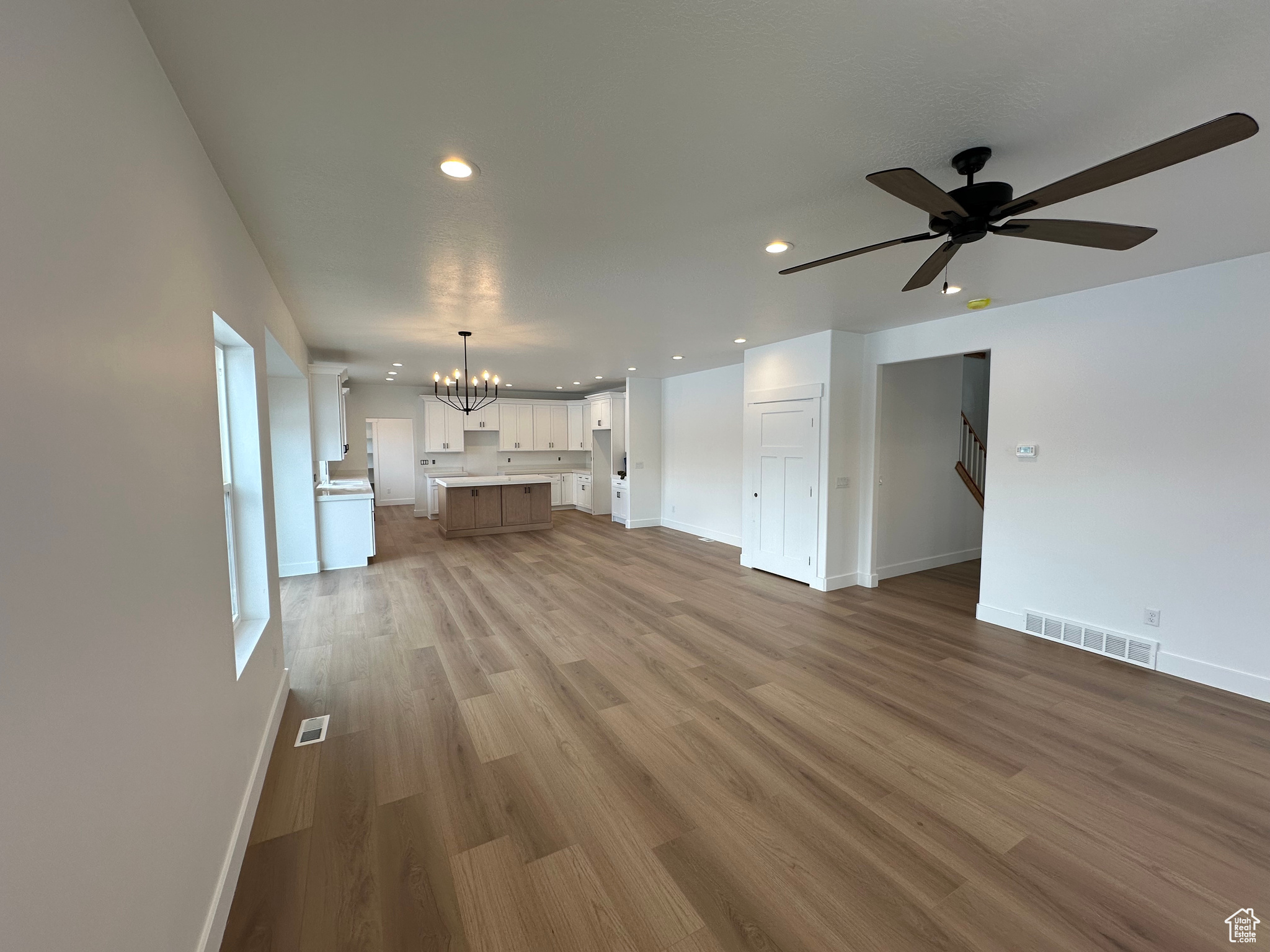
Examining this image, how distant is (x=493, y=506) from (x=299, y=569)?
2.97 m

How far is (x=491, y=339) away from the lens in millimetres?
5332

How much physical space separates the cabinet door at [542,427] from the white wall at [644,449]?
101 inches

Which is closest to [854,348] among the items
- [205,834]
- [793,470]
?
[793,470]

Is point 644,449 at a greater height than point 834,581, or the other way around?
point 644,449

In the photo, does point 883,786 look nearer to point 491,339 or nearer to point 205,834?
point 205,834

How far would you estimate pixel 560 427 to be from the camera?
10.9 m

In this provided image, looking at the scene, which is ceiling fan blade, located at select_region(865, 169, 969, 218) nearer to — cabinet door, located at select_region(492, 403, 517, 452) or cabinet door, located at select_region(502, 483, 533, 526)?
cabinet door, located at select_region(502, 483, 533, 526)

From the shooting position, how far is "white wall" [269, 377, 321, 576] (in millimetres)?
5180

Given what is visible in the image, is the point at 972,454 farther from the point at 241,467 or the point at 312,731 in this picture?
the point at 241,467

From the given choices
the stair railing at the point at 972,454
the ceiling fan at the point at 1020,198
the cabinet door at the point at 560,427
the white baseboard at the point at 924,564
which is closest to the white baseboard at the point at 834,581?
the white baseboard at the point at 924,564

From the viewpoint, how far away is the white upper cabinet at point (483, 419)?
10062 millimetres

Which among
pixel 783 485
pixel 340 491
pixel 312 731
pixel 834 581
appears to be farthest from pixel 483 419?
pixel 312 731

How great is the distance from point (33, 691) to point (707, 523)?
7439 mm

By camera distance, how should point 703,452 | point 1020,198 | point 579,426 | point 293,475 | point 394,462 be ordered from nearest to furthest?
point 1020,198 < point 293,475 < point 703,452 < point 394,462 < point 579,426
